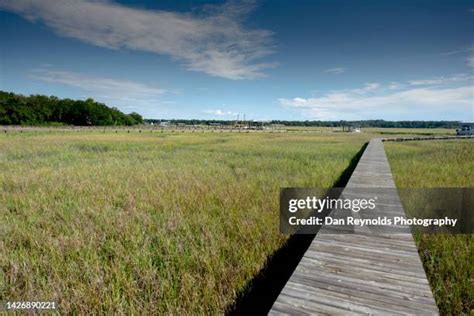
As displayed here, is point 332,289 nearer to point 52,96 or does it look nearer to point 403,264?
point 403,264

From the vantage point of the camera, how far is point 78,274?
387 centimetres

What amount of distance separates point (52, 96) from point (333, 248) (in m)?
119

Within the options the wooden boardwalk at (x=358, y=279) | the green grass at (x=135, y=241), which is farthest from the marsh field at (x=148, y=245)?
the wooden boardwalk at (x=358, y=279)

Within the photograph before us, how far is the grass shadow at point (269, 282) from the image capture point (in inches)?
127

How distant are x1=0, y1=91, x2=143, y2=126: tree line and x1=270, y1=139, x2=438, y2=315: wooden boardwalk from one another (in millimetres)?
92510

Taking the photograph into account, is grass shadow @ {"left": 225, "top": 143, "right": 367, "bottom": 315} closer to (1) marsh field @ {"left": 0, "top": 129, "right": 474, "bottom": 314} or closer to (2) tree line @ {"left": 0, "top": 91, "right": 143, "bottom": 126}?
(1) marsh field @ {"left": 0, "top": 129, "right": 474, "bottom": 314}

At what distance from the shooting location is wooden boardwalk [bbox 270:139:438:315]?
2.52m

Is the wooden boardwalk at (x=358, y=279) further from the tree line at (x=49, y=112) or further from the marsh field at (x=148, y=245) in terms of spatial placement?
the tree line at (x=49, y=112)

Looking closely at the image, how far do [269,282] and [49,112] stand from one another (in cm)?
10008

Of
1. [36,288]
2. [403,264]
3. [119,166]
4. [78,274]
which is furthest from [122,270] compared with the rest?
[119,166]

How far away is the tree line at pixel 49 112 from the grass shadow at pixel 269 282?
9153 centimetres

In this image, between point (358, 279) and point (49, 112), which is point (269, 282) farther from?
point (49, 112)

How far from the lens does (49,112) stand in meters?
82.2

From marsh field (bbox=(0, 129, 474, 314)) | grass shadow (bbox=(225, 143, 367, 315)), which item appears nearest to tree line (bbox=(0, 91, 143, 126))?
marsh field (bbox=(0, 129, 474, 314))
